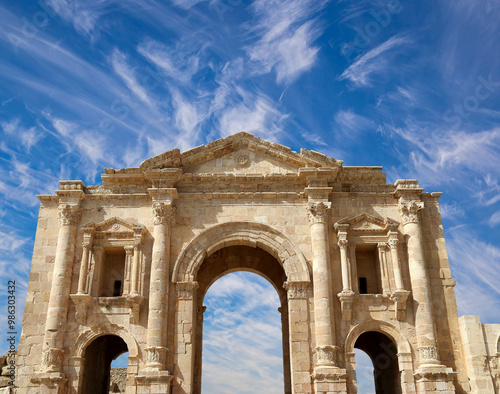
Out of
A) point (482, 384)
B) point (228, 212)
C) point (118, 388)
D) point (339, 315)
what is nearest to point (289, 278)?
point (339, 315)

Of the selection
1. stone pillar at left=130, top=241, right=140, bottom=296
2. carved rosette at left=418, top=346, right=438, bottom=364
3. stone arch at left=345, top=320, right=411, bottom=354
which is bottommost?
carved rosette at left=418, top=346, right=438, bottom=364

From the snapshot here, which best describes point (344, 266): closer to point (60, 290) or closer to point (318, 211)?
point (318, 211)

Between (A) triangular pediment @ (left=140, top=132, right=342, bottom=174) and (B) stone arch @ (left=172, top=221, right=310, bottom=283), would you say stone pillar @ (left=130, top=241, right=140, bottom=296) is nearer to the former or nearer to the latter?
(B) stone arch @ (left=172, top=221, right=310, bottom=283)

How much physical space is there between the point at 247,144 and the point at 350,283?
7.04m

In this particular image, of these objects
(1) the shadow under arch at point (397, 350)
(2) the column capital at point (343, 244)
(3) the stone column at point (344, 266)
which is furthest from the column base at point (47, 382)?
(2) the column capital at point (343, 244)

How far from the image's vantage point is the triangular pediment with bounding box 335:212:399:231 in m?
20.6

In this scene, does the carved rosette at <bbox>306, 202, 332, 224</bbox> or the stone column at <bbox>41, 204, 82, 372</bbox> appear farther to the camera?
the carved rosette at <bbox>306, 202, 332, 224</bbox>

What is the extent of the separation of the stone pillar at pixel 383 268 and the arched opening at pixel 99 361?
37.7ft

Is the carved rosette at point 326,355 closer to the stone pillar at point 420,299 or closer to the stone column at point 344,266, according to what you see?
the stone column at point 344,266

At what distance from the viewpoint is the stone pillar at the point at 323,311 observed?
708 inches

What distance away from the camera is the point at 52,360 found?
18.5 m

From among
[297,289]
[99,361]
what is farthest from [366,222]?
[99,361]

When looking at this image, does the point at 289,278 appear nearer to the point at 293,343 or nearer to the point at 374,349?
the point at 293,343

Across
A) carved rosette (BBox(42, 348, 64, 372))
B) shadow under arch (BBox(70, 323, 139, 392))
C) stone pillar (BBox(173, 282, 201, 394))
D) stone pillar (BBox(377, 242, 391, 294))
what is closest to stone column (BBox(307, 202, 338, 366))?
stone pillar (BBox(377, 242, 391, 294))
